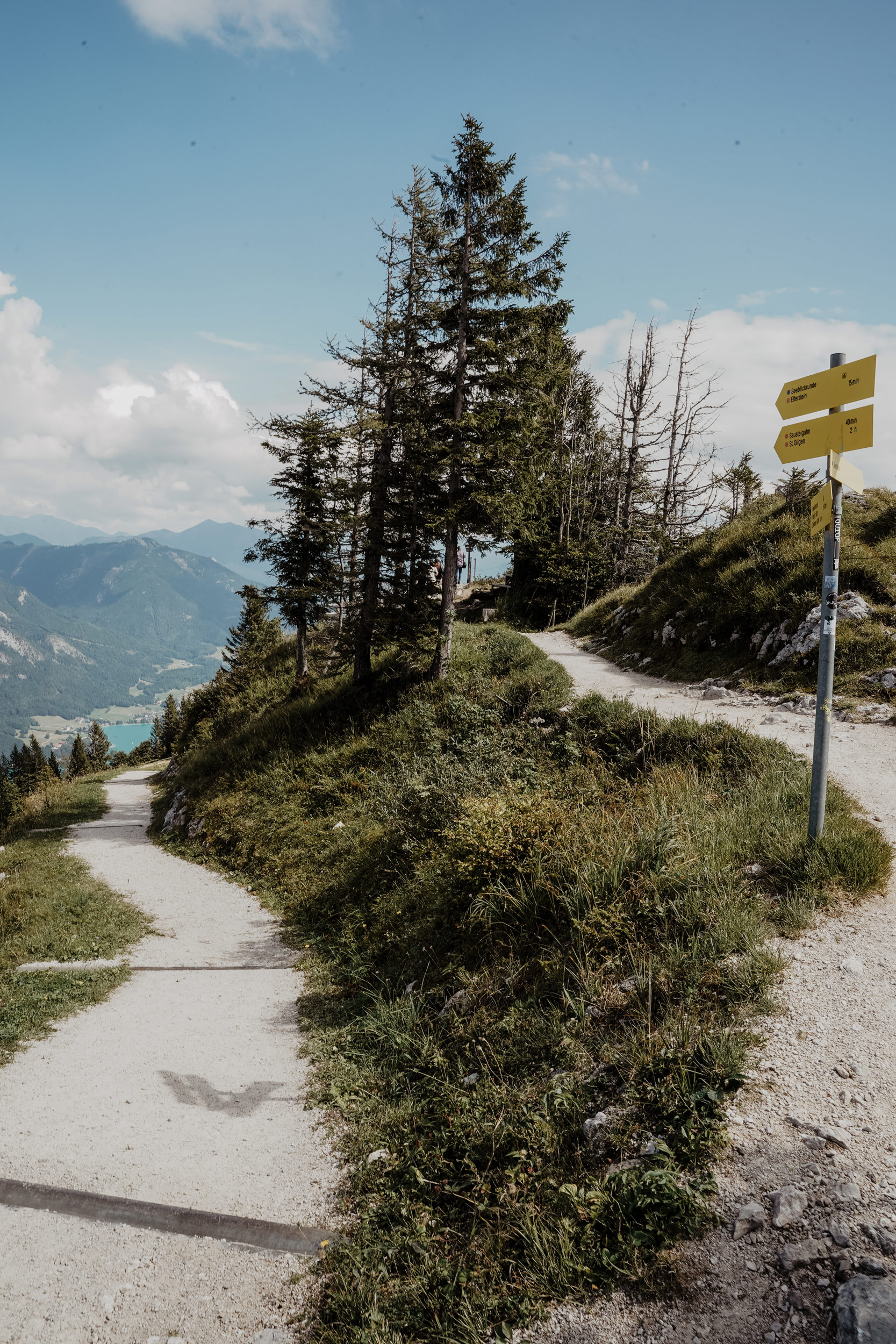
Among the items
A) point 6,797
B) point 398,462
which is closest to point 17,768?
point 6,797

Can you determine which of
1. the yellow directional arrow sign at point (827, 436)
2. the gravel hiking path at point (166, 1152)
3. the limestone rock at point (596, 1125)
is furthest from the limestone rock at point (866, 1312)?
the yellow directional arrow sign at point (827, 436)

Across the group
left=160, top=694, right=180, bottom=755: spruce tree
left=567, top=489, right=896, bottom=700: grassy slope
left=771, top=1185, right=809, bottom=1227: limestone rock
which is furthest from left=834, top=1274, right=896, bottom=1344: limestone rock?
left=160, top=694, right=180, bottom=755: spruce tree

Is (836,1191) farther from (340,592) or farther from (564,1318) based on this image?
(340,592)

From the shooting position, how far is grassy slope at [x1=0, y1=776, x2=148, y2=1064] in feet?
28.0

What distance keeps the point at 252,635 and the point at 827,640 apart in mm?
40631

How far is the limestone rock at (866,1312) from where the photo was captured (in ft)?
9.46

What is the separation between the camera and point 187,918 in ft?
40.7

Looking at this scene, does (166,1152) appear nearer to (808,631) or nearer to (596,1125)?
(596,1125)

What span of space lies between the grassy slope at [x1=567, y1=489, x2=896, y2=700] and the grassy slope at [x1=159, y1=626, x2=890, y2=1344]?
182 inches

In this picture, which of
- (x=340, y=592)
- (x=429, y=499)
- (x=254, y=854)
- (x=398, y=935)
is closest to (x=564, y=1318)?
(x=398, y=935)

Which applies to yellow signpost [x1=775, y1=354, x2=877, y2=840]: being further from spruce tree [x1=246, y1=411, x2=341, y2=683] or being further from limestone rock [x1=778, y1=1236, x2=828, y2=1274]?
spruce tree [x1=246, y1=411, x2=341, y2=683]

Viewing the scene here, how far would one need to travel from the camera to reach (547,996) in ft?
19.7

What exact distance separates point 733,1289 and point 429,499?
654 inches

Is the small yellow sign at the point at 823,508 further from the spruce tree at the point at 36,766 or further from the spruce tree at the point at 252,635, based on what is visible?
the spruce tree at the point at 36,766
